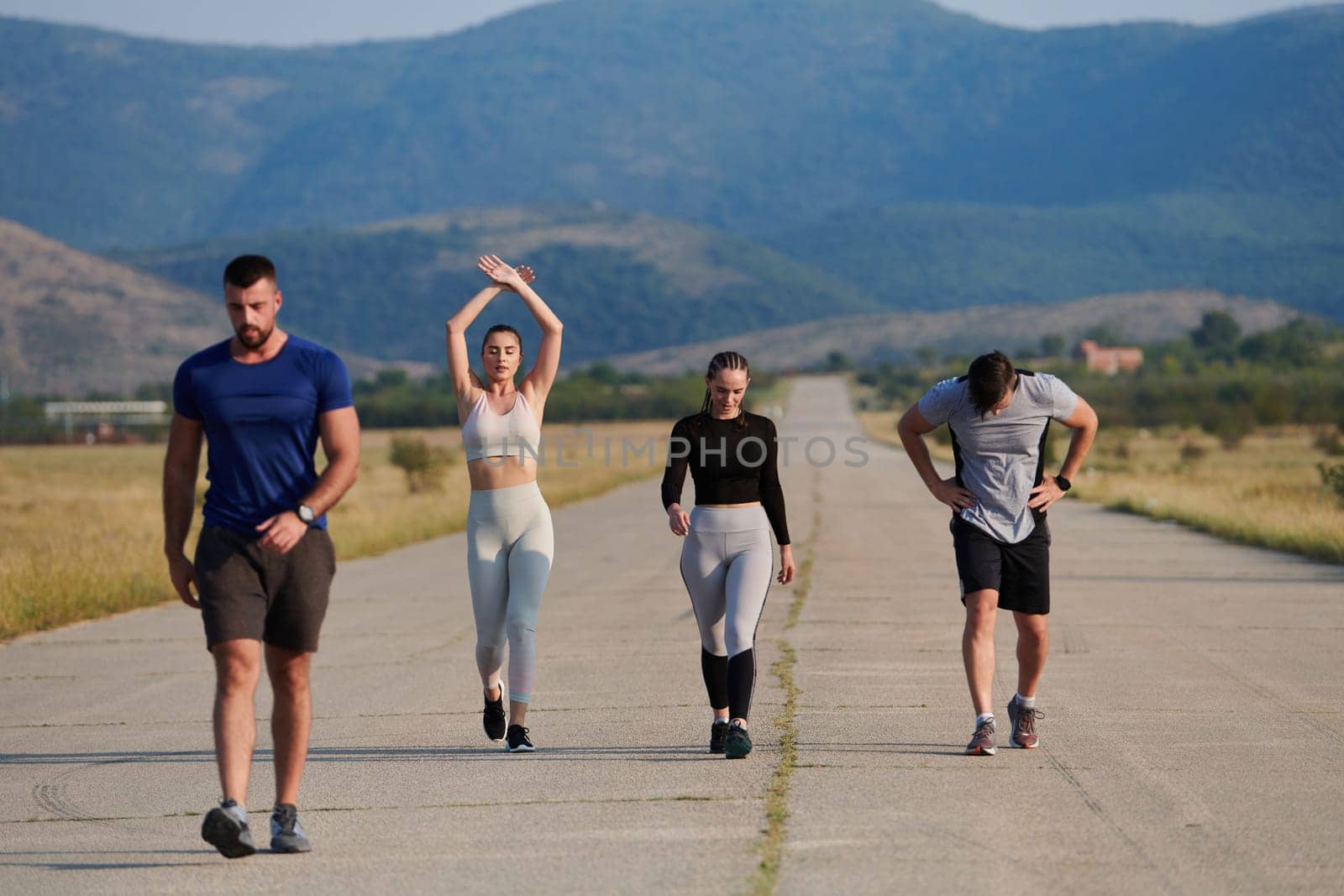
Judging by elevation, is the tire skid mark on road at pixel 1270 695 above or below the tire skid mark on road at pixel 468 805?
above

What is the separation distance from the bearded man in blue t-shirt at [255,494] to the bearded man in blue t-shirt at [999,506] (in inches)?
118

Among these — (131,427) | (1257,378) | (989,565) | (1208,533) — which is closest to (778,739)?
(989,565)

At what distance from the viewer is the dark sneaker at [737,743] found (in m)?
8.30

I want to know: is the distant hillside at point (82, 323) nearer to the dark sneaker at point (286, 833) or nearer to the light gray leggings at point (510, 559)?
the light gray leggings at point (510, 559)

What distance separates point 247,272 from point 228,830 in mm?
2018

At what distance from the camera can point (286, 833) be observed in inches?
262

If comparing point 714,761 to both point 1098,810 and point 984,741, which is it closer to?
point 984,741

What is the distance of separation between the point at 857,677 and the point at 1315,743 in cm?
320

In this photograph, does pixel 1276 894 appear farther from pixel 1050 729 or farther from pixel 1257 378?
pixel 1257 378

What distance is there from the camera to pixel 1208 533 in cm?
2570

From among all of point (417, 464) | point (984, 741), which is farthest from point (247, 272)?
point (417, 464)

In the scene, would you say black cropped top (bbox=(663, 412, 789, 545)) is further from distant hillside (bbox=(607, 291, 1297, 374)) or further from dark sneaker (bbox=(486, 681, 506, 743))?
distant hillside (bbox=(607, 291, 1297, 374))

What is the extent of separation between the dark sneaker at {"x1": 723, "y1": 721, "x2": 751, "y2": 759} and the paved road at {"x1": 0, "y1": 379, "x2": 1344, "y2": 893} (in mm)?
80

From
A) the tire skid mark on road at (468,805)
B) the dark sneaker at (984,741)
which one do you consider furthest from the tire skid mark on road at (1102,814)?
the tire skid mark on road at (468,805)
